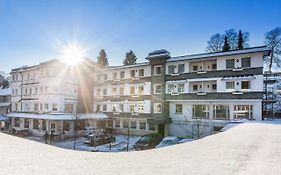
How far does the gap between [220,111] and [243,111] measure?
287 centimetres

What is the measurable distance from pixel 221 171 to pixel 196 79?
27.5 metres

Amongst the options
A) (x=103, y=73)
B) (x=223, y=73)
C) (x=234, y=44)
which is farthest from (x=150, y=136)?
(x=234, y=44)

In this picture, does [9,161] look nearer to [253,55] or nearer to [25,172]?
[25,172]

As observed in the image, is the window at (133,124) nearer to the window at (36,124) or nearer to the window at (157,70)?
the window at (157,70)

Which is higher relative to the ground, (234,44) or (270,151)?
(234,44)

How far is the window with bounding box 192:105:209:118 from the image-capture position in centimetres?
3063

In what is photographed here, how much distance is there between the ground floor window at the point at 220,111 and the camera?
1148 inches

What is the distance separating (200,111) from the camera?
102ft

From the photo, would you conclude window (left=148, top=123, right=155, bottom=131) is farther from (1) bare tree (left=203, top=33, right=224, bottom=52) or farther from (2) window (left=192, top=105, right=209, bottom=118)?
(1) bare tree (left=203, top=33, right=224, bottom=52)

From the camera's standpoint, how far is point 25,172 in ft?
15.0

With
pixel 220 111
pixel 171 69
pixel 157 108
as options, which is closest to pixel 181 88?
pixel 171 69

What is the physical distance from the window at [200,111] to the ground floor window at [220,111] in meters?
1.08

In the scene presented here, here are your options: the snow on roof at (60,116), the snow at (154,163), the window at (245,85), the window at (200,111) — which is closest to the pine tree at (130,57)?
the snow on roof at (60,116)

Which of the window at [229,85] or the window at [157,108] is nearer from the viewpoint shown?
the window at [229,85]
